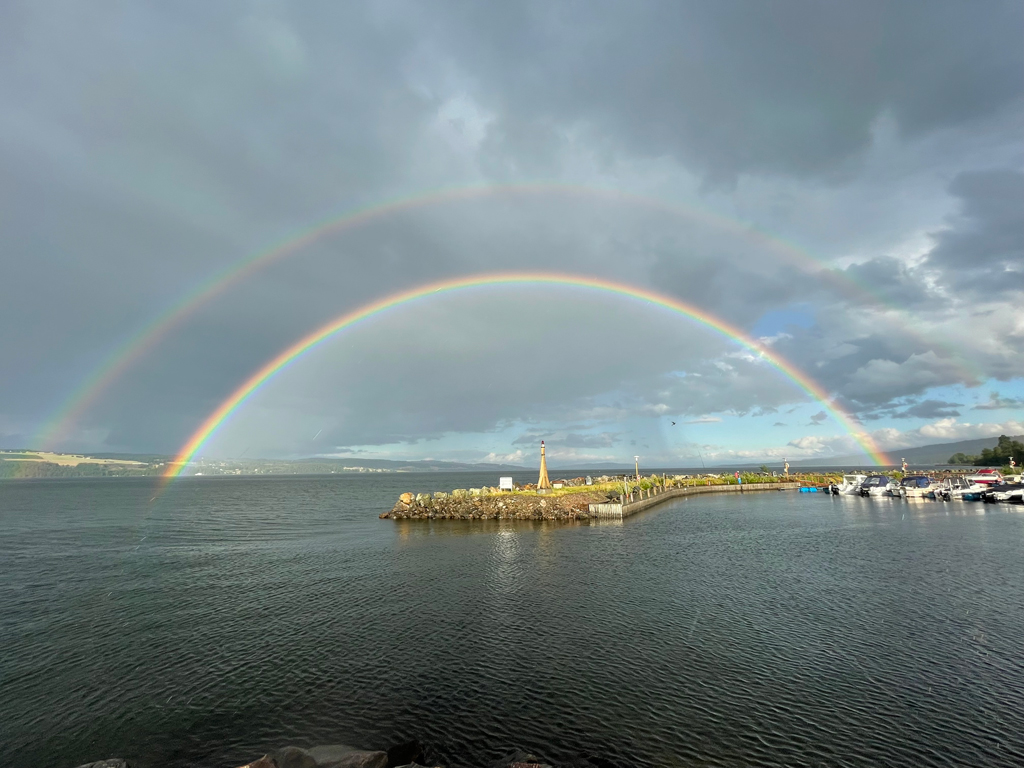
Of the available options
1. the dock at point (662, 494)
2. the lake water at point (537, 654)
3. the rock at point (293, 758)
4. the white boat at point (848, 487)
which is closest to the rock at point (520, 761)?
the lake water at point (537, 654)

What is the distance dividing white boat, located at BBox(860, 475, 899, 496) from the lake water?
5218 cm

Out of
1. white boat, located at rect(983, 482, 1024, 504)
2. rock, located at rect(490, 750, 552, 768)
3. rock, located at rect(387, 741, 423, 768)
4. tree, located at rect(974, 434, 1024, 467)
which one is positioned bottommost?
rock, located at rect(387, 741, 423, 768)

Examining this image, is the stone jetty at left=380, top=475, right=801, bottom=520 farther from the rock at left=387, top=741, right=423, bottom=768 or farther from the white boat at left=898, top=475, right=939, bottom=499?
the rock at left=387, top=741, right=423, bottom=768

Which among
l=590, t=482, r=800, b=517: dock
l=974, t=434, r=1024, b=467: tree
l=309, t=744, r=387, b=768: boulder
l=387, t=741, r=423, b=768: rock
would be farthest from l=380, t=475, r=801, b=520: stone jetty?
l=974, t=434, r=1024, b=467: tree

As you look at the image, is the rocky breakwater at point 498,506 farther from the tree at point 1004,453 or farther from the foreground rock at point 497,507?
the tree at point 1004,453

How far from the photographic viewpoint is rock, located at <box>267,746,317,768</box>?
12391 millimetres

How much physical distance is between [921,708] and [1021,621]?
11.7 metres

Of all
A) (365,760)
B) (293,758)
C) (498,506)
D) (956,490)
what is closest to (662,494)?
(498,506)

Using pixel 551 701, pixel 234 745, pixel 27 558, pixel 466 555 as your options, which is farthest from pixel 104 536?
pixel 551 701

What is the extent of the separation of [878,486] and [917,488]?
577 centimetres

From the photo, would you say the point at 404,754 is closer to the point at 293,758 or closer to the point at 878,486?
the point at 293,758

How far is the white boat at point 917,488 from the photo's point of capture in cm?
8206

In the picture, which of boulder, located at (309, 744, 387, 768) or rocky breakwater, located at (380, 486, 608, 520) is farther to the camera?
rocky breakwater, located at (380, 486, 608, 520)

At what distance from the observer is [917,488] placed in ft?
274
